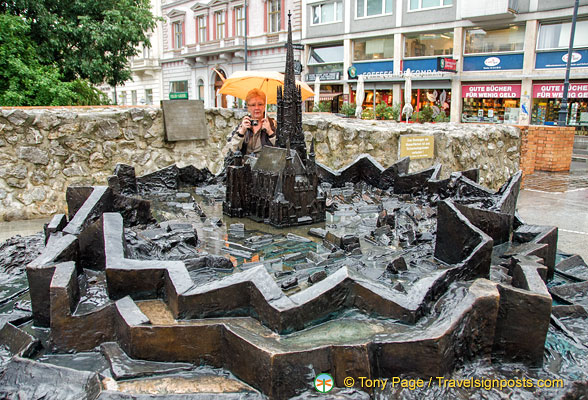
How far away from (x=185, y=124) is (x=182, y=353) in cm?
903

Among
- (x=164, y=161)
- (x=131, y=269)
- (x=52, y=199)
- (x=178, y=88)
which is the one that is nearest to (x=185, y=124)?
(x=164, y=161)

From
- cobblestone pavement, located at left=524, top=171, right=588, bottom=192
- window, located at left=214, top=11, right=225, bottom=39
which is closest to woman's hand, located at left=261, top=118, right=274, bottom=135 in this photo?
cobblestone pavement, located at left=524, top=171, right=588, bottom=192

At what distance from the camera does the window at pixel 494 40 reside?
25.1 m

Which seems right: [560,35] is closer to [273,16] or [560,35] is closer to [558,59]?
[558,59]

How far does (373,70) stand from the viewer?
30141 mm

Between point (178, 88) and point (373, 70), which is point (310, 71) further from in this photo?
point (178, 88)

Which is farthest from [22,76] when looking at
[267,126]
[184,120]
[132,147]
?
[267,126]

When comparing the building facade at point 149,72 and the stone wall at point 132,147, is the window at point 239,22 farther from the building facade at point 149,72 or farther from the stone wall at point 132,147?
the stone wall at point 132,147

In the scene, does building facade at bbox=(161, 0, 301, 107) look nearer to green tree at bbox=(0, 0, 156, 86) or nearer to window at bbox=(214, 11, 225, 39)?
window at bbox=(214, 11, 225, 39)

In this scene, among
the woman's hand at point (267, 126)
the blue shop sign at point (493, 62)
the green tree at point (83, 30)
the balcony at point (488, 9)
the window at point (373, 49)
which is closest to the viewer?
the woman's hand at point (267, 126)

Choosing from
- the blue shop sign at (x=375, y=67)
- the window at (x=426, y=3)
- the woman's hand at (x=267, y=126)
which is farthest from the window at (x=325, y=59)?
the woman's hand at (x=267, y=126)

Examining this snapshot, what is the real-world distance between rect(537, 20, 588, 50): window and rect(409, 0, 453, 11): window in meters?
5.26

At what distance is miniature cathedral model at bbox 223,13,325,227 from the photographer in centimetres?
448

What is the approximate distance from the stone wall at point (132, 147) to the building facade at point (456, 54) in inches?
375
